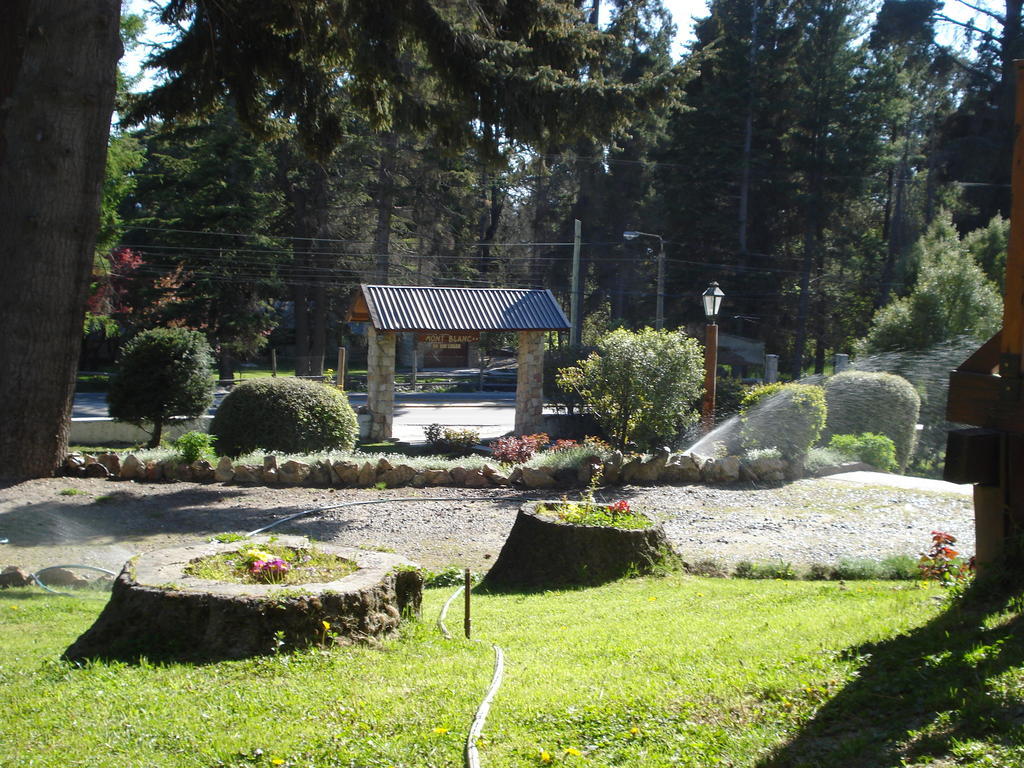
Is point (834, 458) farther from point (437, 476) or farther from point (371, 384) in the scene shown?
point (371, 384)

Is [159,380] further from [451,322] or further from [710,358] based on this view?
[710,358]

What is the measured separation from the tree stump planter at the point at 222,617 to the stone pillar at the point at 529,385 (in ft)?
54.9

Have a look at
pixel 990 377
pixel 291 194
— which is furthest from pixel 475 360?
pixel 990 377

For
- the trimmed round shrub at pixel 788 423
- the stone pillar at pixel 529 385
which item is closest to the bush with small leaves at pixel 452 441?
the stone pillar at pixel 529 385

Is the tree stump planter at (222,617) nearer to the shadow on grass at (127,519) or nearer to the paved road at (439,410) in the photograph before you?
the shadow on grass at (127,519)

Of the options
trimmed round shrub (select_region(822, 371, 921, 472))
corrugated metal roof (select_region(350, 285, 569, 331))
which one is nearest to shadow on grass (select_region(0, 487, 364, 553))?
corrugated metal roof (select_region(350, 285, 569, 331))

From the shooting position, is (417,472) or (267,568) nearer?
(267,568)

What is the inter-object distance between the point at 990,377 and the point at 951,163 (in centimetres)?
3821

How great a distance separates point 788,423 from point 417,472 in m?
5.61

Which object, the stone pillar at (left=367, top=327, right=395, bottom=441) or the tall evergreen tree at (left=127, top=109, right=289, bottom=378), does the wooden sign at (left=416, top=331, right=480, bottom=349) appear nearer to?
the stone pillar at (left=367, top=327, right=395, bottom=441)

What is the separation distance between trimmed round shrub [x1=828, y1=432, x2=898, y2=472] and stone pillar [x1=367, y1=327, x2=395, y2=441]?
384 inches

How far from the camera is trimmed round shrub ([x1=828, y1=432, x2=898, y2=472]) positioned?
1513 cm

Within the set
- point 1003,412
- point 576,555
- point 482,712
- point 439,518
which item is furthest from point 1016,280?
point 439,518

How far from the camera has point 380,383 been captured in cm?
2086
